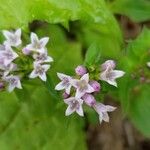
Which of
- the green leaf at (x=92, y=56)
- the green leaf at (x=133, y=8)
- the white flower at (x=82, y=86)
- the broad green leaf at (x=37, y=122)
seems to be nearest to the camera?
the white flower at (x=82, y=86)

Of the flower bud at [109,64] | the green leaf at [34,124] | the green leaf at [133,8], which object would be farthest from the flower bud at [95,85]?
the green leaf at [133,8]

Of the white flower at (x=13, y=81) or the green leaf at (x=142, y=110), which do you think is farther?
the green leaf at (x=142, y=110)

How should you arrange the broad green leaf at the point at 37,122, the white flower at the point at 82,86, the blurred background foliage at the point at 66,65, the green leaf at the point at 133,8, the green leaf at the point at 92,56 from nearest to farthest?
the white flower at the point at 82,86
the green leaf at the point at 92,56
the blurred background foliage at the point at 66,65
the broad green leaf at the point at 37,122
the green leaf at the point at 133,8

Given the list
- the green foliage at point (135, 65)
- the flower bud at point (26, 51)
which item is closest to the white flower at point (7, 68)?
the flower bud at point (26, 51)

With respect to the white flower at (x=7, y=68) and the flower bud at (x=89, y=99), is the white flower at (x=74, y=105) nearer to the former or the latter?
the flower bud at (x=89, y=99)

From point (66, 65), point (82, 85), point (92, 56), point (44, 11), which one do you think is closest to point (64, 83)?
point (82, 85)

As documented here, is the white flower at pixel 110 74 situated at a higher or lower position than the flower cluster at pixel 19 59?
lower

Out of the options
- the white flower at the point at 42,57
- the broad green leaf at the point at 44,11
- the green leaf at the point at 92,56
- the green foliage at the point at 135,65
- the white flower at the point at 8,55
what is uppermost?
the broad green leaf at the point at 44,11

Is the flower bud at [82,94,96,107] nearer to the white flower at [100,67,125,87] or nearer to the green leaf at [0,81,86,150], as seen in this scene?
the white flower at [100,67,125,87]

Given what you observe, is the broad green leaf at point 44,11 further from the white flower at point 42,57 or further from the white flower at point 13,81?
the white flower at point 13,81
